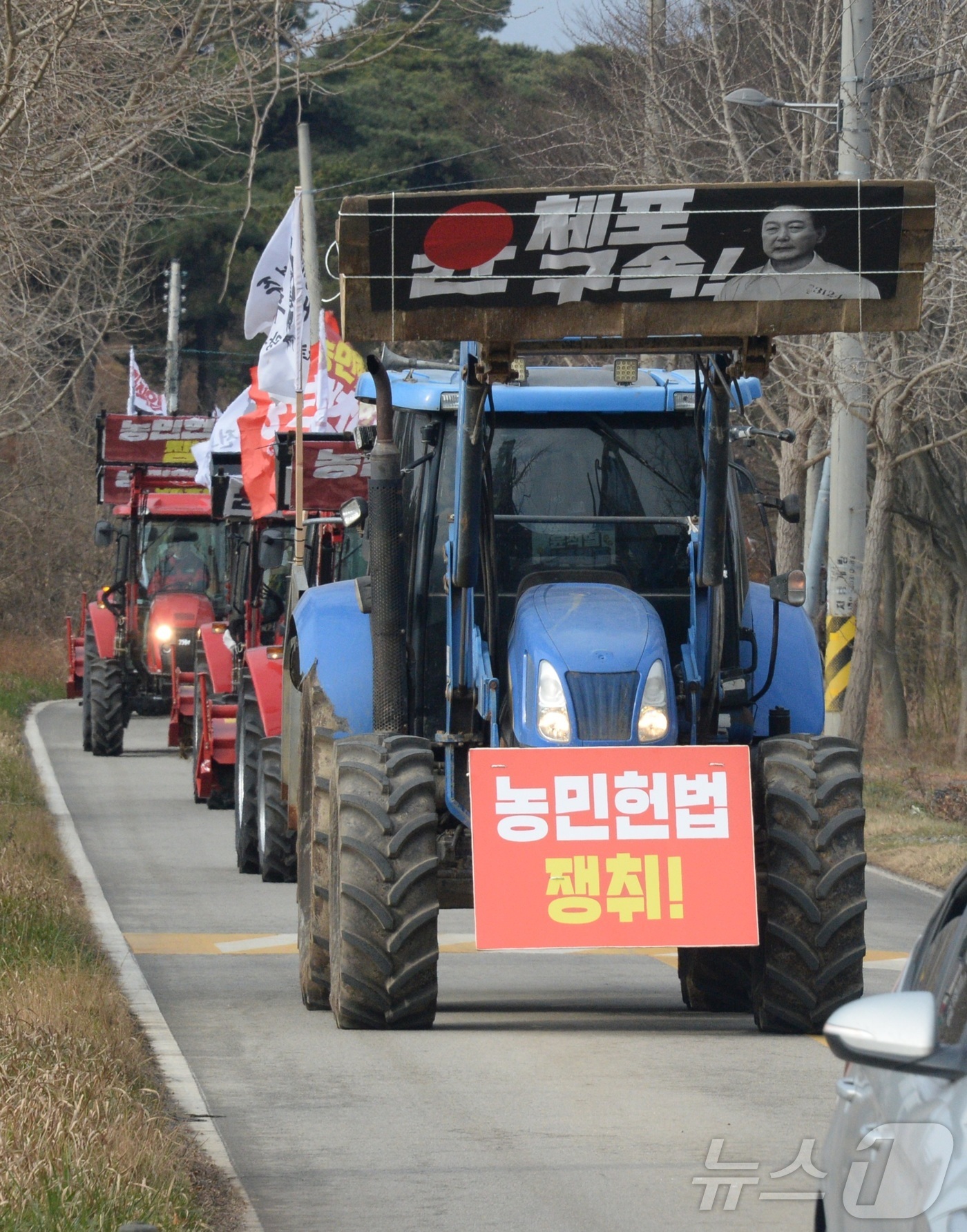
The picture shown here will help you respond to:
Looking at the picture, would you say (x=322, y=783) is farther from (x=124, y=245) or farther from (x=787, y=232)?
(x=124, y=245)

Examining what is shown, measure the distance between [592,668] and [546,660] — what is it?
0.58 ft

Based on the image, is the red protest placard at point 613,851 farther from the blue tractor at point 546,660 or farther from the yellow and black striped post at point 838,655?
the yellow and black striped post at point 838,655

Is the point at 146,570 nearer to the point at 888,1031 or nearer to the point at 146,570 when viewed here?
the point at 146,570

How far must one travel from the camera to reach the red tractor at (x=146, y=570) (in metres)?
24.8

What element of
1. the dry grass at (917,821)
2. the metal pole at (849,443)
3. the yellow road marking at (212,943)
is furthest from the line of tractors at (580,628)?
the metal pole at (849,443)

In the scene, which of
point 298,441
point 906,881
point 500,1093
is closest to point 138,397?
point 298,441

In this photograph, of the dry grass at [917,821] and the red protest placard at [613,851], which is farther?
the dry grass at [917,821]

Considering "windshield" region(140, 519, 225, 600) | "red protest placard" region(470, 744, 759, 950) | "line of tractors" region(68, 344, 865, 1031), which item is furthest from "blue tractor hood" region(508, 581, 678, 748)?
"windshield" region(140, 519, 225, 600)

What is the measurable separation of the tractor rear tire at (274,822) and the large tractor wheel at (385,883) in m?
5.72

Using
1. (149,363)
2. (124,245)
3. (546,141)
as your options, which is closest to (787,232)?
(124,245)

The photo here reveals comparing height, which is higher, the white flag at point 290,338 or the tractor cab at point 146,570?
the white flag at point 290,338

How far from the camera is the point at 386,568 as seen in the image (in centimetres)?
931

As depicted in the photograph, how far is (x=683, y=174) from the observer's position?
2234cm

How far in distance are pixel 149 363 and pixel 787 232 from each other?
46.3 metres
